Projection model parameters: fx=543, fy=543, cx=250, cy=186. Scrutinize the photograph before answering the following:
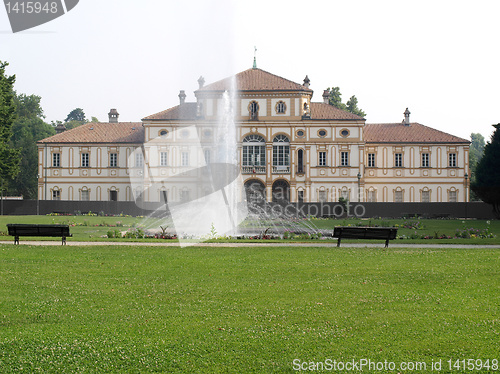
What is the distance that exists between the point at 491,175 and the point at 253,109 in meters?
22.8

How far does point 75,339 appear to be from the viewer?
263 inches

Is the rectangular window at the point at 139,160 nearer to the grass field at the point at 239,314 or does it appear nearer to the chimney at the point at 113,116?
the chimney at the point at 113,116

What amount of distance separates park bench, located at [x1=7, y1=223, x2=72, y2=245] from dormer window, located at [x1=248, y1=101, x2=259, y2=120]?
3515 centimetres

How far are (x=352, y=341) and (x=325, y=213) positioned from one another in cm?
3790

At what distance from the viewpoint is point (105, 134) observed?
5756cm

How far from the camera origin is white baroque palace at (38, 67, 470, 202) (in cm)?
5203

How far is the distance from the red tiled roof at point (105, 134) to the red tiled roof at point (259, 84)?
967 cm

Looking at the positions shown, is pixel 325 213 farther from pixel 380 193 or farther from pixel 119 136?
pixel 119 136

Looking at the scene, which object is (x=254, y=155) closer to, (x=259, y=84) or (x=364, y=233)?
(x=259, y=84)

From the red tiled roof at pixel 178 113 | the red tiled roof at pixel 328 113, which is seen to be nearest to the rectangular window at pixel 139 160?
the red tiled roof at pixel 178 113

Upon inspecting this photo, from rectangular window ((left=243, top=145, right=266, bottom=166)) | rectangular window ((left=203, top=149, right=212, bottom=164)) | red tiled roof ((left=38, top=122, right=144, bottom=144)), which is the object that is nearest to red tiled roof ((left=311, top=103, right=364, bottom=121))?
rectangular window ((left=243, top=145, right=266, bottom=166))

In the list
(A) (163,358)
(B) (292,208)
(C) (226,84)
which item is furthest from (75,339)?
(C) (226,84)

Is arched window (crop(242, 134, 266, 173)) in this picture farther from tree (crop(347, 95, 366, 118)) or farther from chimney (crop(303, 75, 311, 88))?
tree (crop(347, 95, 366, 118))

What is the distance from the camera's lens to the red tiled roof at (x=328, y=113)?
52344 millimetres
